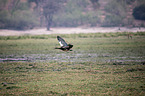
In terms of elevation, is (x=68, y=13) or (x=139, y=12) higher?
(x=68, y=13)

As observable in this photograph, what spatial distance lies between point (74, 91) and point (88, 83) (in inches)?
50.5

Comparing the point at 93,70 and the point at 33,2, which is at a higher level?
the point at 33,2

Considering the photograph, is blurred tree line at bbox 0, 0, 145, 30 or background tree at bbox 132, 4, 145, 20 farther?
background tree at bbox 132, 4, 145, 20

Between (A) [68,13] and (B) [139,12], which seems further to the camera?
(A) [68,13]

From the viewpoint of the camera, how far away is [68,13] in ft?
231

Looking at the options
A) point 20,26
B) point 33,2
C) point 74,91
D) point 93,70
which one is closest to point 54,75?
point 93,70

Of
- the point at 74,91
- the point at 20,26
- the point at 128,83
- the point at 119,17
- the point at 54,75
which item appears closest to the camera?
the point at 74,91

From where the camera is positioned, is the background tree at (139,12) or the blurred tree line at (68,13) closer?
the blurred tree line at (68,13)

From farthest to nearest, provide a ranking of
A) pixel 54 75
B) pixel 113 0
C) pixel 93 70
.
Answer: pixel 113 0 < pixel 93 70 < pixel 54 75

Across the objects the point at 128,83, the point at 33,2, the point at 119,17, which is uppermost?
the point at 33,2

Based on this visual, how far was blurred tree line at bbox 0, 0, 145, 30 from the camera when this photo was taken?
6531cm

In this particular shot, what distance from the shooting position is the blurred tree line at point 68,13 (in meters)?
65.3

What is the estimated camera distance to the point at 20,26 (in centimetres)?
6312

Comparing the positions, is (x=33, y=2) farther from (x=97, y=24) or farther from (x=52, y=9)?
(x=97, y=24)
